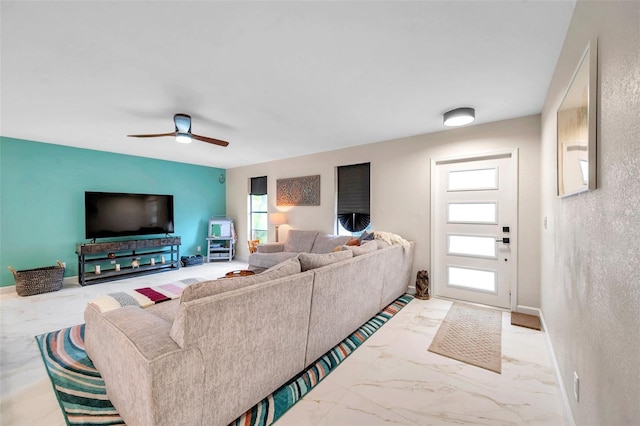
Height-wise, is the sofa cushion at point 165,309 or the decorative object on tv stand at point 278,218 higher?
the decorative object on tv stand at point 278,218

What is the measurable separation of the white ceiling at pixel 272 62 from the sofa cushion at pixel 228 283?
1.55 m

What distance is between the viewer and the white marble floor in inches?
63.8

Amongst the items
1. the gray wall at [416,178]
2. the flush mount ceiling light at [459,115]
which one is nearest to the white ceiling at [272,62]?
the flush mount ceiling light at [459,115]

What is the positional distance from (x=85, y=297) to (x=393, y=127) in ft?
16.7

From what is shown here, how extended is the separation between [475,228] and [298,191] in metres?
3.23

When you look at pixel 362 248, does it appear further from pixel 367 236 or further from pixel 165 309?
pixel 165 309

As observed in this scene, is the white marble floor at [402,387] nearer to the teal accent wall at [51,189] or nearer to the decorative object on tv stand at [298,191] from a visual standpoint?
the teal accent wall at [51,189]

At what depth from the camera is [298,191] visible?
5.40 m

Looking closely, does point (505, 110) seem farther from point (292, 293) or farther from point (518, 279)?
point (292, 293)

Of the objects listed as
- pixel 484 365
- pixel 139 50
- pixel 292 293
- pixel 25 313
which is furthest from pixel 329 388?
pixel 25 313

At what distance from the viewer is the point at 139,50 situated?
1.85m

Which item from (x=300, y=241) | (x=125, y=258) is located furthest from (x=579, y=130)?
(x=125, y=258)

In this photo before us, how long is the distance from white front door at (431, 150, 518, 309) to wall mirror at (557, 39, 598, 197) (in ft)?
5.41

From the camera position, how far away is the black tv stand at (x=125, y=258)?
177 inches
